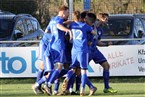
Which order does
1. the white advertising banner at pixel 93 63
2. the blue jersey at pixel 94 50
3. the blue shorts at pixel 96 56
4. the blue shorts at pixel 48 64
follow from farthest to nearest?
the white advertising banner at pixel 93 63 → the blue shorts at pixel 96 56 → the blue shorts at pixel 48 64 → the blue jersey at pixel 94 50

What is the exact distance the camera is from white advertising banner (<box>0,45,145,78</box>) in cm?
1870

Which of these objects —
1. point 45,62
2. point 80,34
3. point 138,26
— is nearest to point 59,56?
point 45,62

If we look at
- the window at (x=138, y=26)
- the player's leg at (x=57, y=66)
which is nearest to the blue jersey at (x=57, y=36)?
the player's leg at (x=57, y=66)

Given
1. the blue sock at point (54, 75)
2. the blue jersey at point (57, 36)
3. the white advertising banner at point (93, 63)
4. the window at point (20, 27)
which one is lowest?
the white advertising banner at point (93, 63)

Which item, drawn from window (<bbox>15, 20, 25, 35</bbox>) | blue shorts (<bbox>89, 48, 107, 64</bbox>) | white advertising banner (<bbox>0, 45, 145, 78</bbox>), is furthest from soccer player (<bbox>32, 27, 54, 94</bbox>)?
window (<bbox>15, 20, 25, 35</bbox>)

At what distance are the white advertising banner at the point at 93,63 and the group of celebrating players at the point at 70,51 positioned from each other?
3936 millimetres

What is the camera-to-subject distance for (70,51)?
14.5 m

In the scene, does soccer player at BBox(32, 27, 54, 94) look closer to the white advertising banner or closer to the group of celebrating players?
the group of celebrating players

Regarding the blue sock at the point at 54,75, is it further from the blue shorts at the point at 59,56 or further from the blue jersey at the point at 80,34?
the blue jersey at the point at 80,34

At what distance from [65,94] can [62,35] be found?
129 cm

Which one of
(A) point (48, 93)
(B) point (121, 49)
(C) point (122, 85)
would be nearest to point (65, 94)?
(A) point (48, 93)

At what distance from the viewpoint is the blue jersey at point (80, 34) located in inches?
543

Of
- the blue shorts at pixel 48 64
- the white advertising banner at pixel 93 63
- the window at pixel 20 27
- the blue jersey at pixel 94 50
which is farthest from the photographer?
the window at pixel 20 27

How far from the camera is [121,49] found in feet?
62.3
